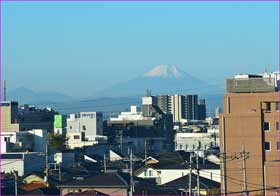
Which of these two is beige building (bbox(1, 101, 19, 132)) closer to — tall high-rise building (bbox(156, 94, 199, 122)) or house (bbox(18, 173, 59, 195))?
house (bbox(18, 173, 59, 195))

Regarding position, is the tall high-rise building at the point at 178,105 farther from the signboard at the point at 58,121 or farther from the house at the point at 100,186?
the house at the point at 100,186

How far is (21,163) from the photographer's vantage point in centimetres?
3797

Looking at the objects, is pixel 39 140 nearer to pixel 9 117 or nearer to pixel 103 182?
pixel 9 117

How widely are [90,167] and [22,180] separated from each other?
686 centimetres

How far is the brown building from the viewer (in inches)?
968

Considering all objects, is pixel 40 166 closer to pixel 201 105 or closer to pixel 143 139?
pixel 143 139

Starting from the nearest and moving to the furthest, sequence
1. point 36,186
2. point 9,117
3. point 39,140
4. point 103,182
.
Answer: point 103,182
point 36,186
point 39,140
point 9,117

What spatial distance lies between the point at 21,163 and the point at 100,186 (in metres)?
14.5

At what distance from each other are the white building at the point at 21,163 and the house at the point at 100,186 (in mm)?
12589

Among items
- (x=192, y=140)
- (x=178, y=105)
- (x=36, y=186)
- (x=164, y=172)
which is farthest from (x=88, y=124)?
Answer: (x=178, y=105)

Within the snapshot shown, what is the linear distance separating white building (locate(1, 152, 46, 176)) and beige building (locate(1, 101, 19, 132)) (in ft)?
65.9

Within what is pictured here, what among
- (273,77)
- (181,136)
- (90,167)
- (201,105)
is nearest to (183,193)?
(273,77)

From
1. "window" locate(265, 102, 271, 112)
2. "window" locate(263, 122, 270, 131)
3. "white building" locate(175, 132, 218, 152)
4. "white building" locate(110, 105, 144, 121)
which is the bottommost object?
"white building" locate(175, 132, 218, 152)

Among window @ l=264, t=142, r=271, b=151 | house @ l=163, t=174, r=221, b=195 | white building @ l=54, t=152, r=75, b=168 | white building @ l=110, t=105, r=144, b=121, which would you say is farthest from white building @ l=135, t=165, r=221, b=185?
white building @ l=110, t=105, r=144, b=121
